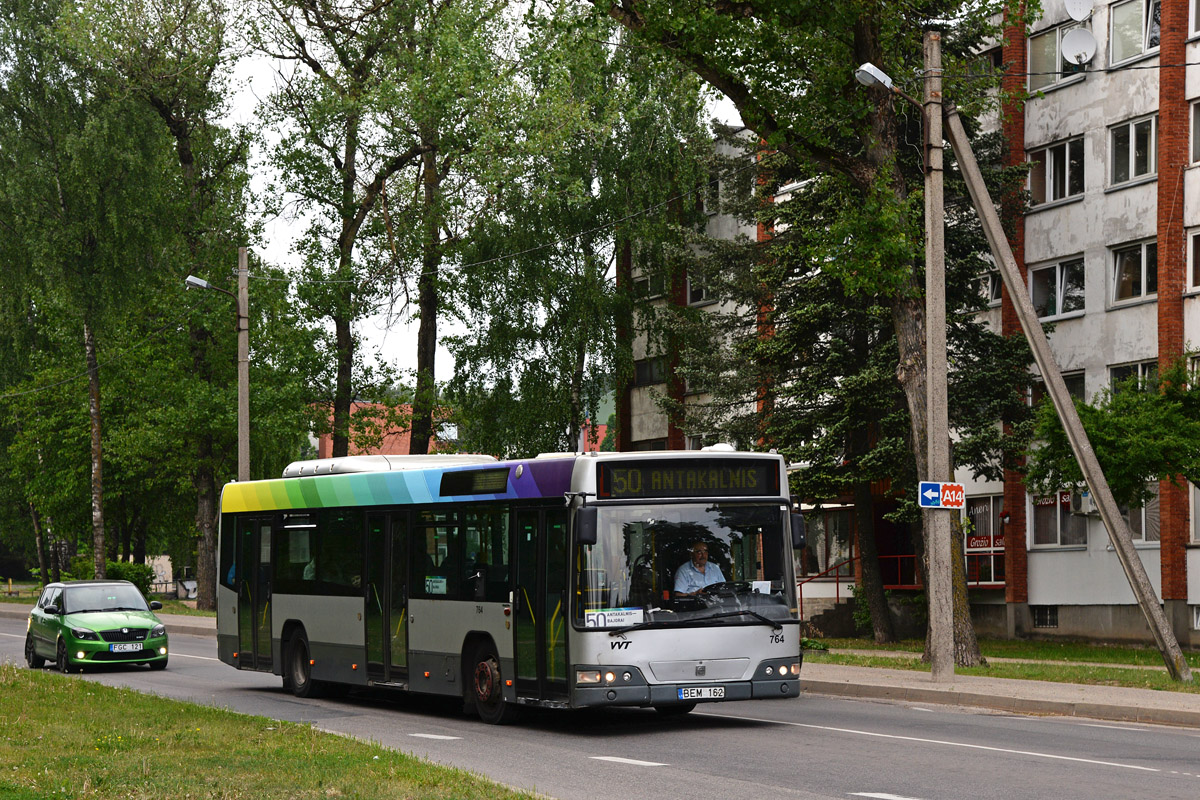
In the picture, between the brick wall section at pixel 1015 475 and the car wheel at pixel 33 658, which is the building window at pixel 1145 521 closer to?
the brick wall section at pixel 1015 475

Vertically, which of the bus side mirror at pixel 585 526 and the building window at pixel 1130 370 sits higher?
the building window at pixel 1130 370

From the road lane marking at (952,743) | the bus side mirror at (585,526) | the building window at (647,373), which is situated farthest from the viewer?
the building window at (647,373)

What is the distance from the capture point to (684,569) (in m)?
15.0

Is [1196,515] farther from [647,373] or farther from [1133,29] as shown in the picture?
[647,373]

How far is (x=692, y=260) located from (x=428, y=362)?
12470 mm

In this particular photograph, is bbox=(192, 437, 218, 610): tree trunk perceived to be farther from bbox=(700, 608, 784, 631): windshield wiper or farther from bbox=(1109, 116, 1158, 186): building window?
bbox=(700, 608, 784, 631): windshield wiper

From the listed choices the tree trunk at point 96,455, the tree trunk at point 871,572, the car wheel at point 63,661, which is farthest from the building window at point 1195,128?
the tree trunk at point 96,455

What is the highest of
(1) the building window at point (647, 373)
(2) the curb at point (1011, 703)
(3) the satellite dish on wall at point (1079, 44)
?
(3) the satellite dish on wall at point (1079, 44)

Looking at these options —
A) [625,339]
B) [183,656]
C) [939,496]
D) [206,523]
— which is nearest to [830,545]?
[625,339]

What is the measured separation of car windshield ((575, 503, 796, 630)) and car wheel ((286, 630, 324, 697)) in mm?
6653

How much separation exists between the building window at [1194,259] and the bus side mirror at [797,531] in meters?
20.1

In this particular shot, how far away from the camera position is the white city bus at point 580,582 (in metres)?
14.7

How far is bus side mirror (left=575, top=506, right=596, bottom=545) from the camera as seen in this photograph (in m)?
14.2

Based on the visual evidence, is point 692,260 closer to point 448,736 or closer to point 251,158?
point 251,158
